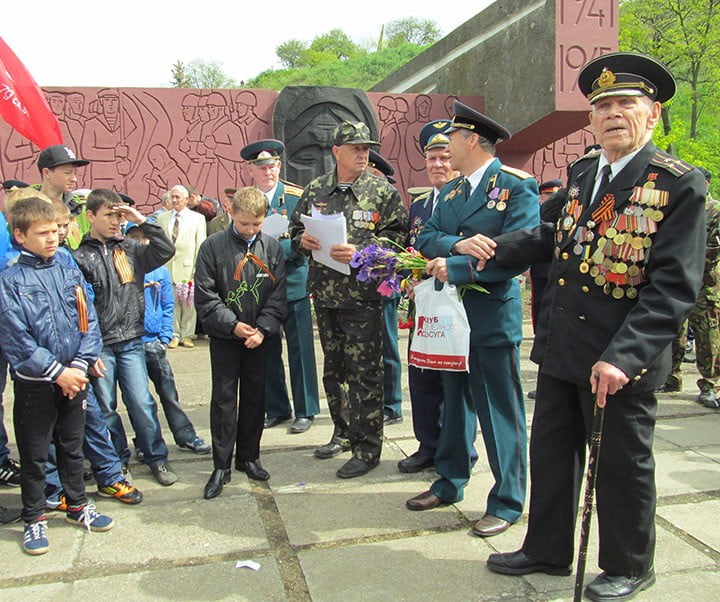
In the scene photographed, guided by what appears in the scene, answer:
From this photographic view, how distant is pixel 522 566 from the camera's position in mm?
2822

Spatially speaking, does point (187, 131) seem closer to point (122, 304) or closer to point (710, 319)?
point (122, 304)

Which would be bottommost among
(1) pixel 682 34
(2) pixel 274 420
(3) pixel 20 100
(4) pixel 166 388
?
(2) pixel 274 420

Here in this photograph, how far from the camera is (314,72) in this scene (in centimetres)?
3931

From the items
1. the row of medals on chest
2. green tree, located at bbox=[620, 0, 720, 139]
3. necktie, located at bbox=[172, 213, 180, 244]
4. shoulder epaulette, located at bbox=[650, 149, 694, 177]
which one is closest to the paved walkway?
the row of medals on chest

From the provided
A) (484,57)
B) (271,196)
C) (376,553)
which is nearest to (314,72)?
(484,57)

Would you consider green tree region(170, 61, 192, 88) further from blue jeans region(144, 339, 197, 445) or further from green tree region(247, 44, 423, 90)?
blue jeans region(144, 339, 197, 445)

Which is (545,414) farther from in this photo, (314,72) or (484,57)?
(314,72)

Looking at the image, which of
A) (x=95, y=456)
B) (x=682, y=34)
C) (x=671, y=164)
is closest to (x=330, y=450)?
(x=95, y=456)

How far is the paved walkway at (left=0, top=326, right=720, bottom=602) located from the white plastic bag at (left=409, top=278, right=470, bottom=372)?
847 mm

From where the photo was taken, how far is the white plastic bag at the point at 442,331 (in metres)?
3.15

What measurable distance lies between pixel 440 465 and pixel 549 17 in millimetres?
8207

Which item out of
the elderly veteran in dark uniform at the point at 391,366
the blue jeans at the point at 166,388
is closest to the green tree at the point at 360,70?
the elderly veteran in dark uniform at the point at 391,366

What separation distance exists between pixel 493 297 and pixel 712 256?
3.39 m

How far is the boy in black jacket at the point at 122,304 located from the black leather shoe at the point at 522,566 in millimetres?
2063
